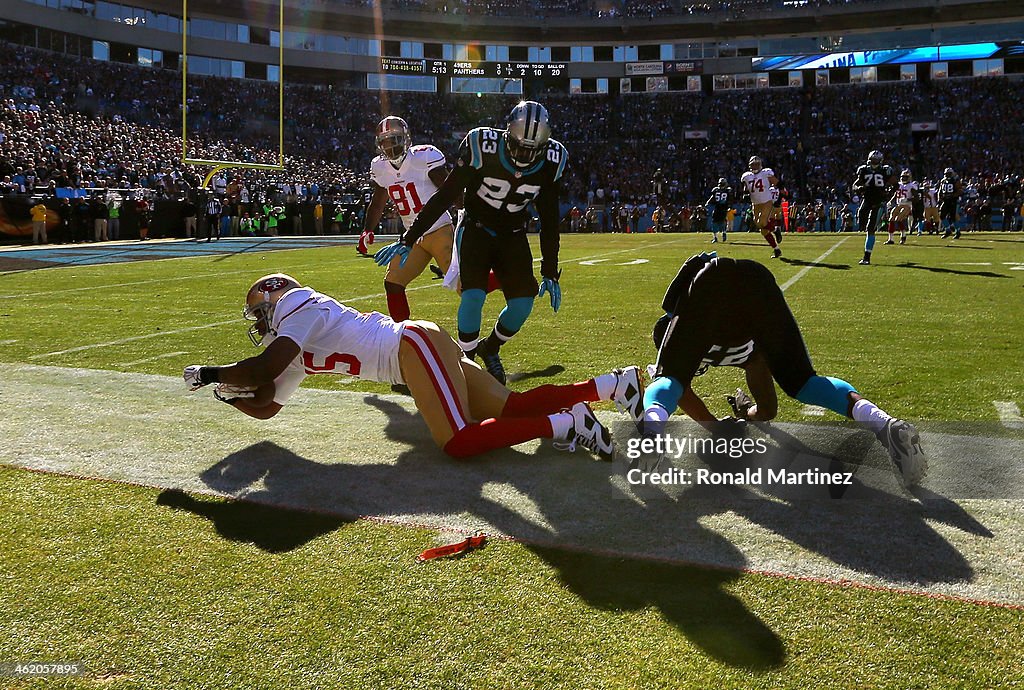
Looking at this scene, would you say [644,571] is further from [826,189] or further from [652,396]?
[826,189]

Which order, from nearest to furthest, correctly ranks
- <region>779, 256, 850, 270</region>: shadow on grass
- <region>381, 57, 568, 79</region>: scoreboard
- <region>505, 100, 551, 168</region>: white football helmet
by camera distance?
<region>505, 100, 551, 168</region>: white football helmet, <region>779, 256, 850, 270</region>: shadow on grass, <region>381, 57, 568, 79</region>: scoreboard

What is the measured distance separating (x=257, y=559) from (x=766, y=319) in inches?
91.1

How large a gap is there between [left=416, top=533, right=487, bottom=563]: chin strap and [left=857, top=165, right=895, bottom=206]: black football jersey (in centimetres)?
1434

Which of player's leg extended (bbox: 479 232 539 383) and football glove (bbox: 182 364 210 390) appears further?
player's leg extended (bbox: 479 232 539 383)

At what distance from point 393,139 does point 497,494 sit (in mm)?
4491

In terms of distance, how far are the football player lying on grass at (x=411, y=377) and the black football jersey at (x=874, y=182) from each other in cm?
1299

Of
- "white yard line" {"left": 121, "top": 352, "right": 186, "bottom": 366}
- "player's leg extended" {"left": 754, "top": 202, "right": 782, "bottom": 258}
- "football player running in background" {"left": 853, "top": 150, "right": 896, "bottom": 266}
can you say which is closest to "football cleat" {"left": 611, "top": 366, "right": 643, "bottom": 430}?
"white yard line" {"left": 121, "top": 352, "right": 186, "bottom": 366}

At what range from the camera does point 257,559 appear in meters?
2.98

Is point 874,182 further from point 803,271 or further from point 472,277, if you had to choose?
point 472,277

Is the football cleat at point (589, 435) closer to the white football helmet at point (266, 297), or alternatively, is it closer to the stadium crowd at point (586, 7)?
the white football helmet at point (266, 297)

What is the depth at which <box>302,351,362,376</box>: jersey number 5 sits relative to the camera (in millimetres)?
4254

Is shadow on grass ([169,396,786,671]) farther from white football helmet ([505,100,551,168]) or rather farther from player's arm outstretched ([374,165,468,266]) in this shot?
white football helmet ([505,100,551,168])

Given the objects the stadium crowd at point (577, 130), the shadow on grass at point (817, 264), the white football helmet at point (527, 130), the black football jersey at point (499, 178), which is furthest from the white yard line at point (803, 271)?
the stadium crowd at point (577, 130)

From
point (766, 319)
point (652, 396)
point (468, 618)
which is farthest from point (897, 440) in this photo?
point (468, 618)
